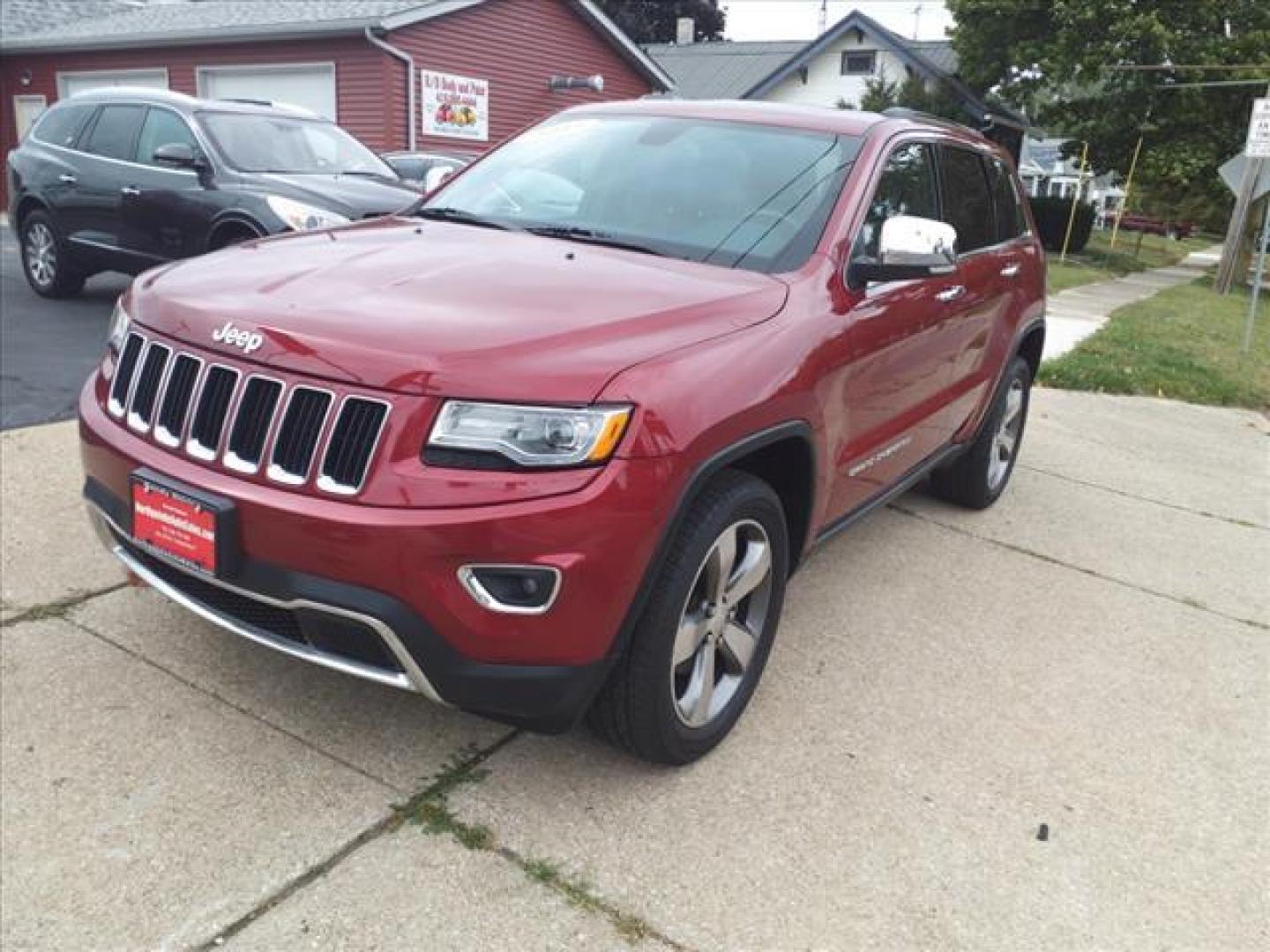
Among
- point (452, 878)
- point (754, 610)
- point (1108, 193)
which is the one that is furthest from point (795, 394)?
point (1108, 193)

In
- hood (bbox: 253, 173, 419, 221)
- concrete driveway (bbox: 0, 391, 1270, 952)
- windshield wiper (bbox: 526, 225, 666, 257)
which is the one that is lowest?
concrete driveway (bbox: 0, 391, 1270, 952)

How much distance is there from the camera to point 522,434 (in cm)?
232

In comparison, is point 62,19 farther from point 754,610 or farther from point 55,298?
point 754,610

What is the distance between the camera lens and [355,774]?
278 centimetres

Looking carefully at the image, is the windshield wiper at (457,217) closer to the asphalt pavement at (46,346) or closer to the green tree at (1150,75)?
the asphalt pavement at (46,346)

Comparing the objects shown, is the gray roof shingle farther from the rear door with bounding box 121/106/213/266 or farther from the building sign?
the rear door with bounding box 121/106/213/266

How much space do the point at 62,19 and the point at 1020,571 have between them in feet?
83.3

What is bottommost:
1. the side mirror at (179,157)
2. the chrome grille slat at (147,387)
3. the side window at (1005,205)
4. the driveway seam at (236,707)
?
the driveway seam at (236,707)

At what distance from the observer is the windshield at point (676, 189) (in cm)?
331

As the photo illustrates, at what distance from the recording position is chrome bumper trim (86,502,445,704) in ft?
7.69

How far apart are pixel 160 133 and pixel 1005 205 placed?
6444 mm

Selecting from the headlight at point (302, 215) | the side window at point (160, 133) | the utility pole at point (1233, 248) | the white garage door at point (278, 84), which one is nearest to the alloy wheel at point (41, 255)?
the side window at point (160, 133)

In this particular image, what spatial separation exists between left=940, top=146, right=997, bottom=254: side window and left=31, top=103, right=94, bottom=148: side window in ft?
24.8

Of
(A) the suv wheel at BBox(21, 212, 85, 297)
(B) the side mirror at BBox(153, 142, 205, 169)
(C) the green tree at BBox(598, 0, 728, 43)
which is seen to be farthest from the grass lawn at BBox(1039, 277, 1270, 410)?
(C) the green tree at BBox(598, 0, 728, 43)
